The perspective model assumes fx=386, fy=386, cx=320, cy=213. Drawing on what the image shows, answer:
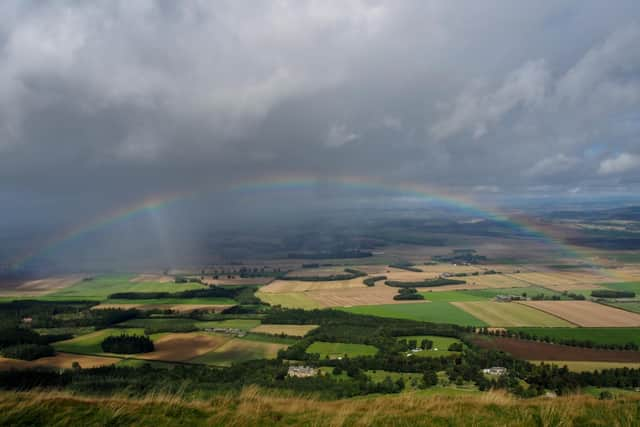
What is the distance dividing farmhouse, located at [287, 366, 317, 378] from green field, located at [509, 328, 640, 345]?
24.6m

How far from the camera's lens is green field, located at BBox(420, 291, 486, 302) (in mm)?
61188

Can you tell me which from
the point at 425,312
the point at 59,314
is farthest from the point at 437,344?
the point at 59,314

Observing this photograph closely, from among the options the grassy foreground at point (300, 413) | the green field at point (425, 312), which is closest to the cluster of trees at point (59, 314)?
the green field at point (425, 312)

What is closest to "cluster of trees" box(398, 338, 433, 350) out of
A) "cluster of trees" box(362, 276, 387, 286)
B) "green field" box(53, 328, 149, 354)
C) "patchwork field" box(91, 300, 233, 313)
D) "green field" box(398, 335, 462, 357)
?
"green field" box(398, 335, 462, 357)

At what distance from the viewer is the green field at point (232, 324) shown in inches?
1871

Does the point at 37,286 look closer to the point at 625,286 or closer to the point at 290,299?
the point at 290,299

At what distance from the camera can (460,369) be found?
28.3 metres

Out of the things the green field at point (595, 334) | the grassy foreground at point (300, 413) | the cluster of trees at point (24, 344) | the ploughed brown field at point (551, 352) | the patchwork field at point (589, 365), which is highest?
the grassy foreground at point (300, 413)

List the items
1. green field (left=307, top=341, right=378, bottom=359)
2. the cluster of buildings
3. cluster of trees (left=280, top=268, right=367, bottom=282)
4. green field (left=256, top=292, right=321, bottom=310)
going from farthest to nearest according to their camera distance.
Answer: cluster of trees (left=280, top=268, right=367, bottom=282) < green field (left=256, top=292, right=321, bottom=310) < the cluster of buildings < green field (left=307, top=341, right=378, bottom=359)

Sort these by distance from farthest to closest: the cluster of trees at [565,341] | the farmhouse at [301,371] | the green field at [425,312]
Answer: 1. the green field at [425,312]
2. the cluster of trees at [565,341]
3. the farmhouse at [301,371]

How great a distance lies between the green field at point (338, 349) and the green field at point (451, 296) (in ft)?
92.6

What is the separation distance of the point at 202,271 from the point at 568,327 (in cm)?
8141

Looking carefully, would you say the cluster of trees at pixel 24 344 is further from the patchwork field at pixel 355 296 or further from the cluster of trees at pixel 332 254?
the cluster of trees at pixel 332 254

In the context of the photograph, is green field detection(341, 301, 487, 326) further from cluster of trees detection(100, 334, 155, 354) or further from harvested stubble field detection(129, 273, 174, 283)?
harvested stubble field detection(129, 273, 174, 283)
